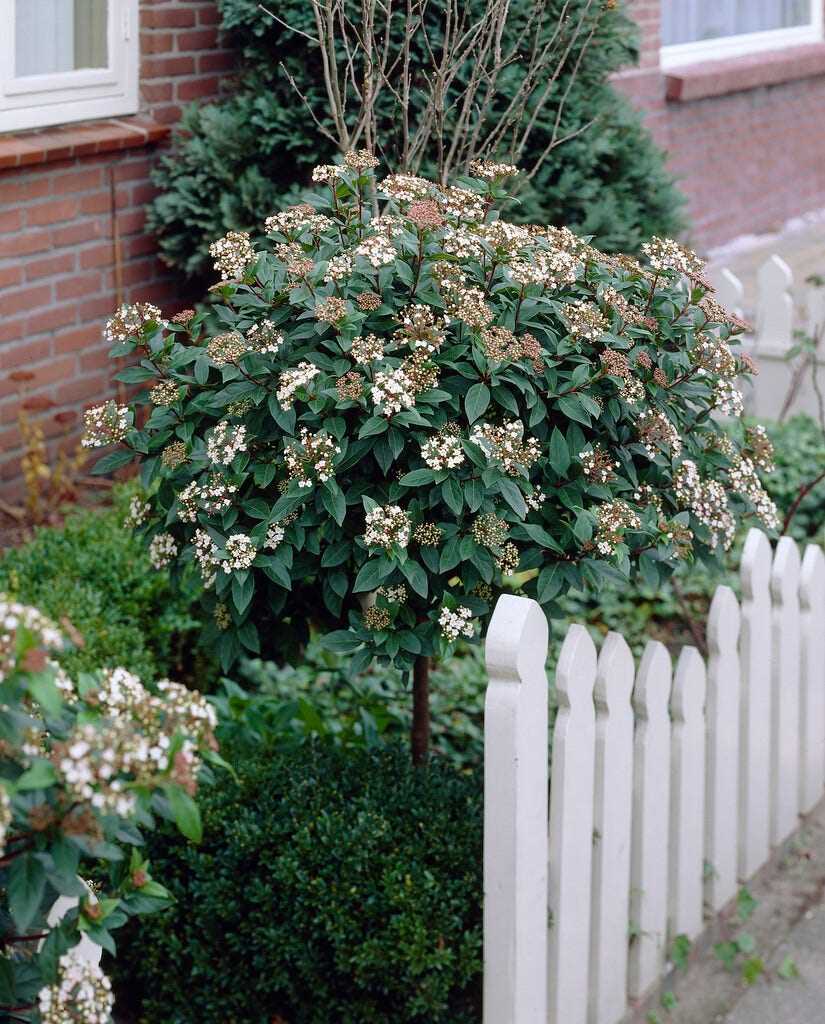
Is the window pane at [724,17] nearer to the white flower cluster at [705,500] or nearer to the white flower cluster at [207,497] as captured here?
the white flower cluster at [705,500]

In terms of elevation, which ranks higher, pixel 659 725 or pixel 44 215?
pixel 44 215

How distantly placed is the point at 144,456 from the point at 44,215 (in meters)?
2.21

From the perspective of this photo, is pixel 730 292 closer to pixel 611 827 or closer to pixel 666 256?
pixel 666 256

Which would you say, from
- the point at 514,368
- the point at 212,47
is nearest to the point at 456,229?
the point at 514,368

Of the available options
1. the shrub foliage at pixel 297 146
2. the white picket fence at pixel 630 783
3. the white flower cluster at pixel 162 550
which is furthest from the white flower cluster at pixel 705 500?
the shrub foliage at pixel 297 146

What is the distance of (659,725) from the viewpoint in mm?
2646

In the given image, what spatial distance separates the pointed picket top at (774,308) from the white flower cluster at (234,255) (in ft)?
11.9

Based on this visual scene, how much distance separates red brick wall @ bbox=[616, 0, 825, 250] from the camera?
26.9 feet

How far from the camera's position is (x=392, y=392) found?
2.22 metres

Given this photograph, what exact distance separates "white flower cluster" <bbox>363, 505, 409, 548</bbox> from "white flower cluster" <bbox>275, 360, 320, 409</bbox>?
23cm

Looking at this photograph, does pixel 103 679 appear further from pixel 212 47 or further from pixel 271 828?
pixel 212 47

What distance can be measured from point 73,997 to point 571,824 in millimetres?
1075

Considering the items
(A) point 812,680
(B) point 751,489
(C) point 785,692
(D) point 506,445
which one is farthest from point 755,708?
(D) point 506,445

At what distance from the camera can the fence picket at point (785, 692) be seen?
3.06m
